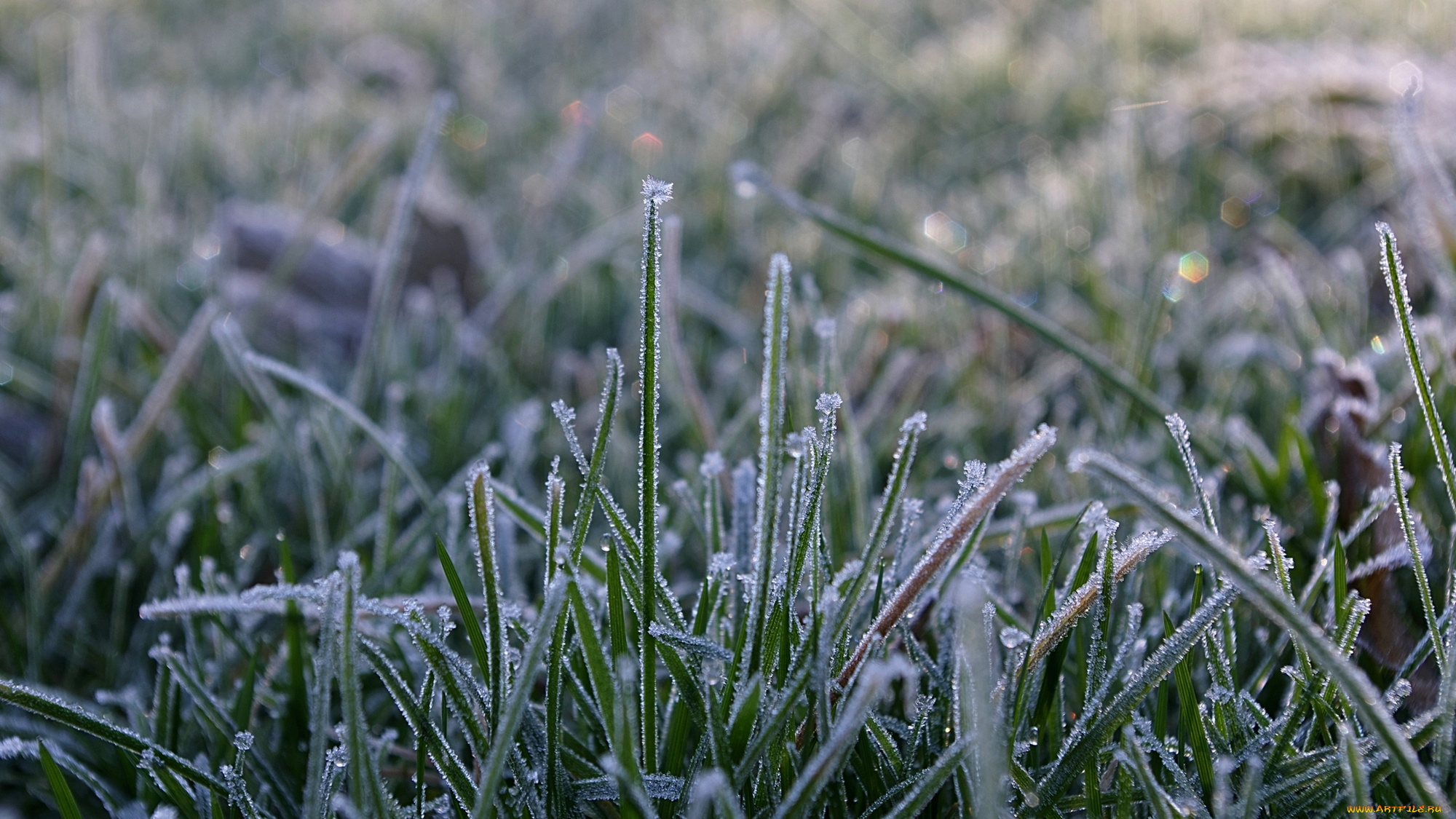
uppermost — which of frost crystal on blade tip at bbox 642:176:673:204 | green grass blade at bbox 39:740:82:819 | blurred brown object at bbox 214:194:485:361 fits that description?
blurred brown object at bbox 214:194:485:361

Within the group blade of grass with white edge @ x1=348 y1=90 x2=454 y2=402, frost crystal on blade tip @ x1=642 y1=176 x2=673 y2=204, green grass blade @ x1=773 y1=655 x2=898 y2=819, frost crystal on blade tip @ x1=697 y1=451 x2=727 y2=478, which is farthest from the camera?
blade of grass with white edge @ x1=348 y1=90 x2=454 y2=402

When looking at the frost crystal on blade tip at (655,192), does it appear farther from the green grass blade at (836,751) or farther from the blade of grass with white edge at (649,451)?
the green grass blade at (836,751)

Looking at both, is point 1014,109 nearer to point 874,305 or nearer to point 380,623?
point 874,305

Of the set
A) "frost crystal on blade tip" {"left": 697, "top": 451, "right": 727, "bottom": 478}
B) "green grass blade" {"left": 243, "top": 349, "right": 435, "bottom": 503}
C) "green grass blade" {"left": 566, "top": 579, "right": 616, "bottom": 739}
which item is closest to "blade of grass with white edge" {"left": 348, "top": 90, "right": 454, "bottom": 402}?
"green grass blade" {"left": 243, "top": 349, "right": 435, "bottom": 503}

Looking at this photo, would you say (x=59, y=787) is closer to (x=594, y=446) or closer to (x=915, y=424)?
(x=594, y=446)

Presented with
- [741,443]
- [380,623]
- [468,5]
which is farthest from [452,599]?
[468,5]

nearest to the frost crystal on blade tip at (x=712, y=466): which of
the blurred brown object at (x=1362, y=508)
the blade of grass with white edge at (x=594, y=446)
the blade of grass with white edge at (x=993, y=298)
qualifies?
the blade of grass with white edge at (x=594, y=446)

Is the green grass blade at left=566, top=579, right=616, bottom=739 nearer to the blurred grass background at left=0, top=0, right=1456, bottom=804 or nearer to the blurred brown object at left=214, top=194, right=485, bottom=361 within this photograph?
the blurred grass background at left=0, top=0, right=1456, bottom=804
